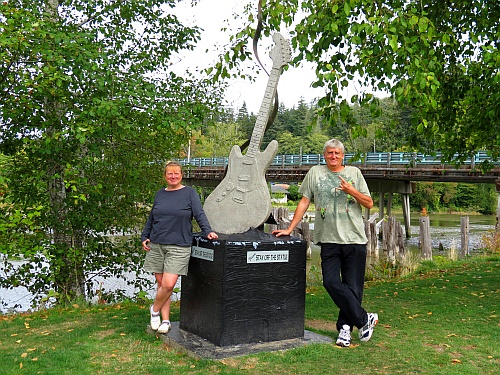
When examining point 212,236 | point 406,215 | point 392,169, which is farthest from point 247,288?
point 406,215

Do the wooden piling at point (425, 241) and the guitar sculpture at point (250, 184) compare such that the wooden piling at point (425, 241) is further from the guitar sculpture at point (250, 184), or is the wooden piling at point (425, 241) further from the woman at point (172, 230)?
the woman at point (172, 230)

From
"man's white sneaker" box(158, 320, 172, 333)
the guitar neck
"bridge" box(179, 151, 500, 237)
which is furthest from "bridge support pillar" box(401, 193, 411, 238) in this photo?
"man's white sneaker" box(158, 320, 172, 333)

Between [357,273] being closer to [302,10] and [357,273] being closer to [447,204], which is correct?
[302,10]

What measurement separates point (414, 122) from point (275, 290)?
296 cm

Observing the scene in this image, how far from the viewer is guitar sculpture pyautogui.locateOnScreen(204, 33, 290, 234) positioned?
619 centimetres

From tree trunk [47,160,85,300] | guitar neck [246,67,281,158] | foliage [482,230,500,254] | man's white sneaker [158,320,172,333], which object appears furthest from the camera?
foliage [482,230,500,254]

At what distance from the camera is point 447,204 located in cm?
6694

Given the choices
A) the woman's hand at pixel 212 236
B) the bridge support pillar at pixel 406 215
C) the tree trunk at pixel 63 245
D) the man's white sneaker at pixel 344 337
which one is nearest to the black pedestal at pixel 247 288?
the woman's hand at pixel 212 236

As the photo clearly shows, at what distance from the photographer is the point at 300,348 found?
18.8 ft

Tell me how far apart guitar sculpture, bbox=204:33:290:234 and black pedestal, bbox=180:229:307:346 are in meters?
0.23

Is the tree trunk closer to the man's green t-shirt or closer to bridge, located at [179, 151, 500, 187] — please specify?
the man's green t-shirt

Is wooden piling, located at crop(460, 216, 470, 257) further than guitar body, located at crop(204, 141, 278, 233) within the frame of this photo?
Yes

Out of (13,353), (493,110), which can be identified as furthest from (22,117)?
(493,110)

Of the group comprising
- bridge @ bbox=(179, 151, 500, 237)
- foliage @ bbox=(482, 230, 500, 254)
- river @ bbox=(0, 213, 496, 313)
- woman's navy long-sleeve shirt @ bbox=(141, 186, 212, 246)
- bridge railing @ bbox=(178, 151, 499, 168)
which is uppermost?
bridge railing @ bbox=(178, 151, 499, 168)
